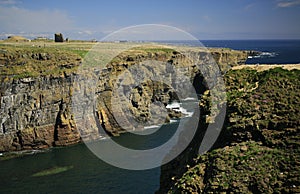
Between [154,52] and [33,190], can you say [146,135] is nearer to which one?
[33,190]

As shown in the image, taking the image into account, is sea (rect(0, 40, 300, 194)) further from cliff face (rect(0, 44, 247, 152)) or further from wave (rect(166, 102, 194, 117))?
wave (rect(166, 102, 194, 117))

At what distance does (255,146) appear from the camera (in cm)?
1270

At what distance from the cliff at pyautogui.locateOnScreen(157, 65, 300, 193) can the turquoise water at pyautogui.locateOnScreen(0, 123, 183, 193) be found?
72.2ft

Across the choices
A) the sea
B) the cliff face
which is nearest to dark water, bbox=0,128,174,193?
the sea

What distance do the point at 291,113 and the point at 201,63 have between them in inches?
2800

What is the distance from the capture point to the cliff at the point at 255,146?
11.4m

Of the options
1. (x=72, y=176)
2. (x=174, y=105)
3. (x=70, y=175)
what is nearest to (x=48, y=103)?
(x=70, y=175)

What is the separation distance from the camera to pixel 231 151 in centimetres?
1270

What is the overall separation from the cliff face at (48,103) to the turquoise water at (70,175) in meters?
4.21

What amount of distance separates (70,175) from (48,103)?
17825mm

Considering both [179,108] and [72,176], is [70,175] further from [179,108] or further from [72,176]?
[179,108]

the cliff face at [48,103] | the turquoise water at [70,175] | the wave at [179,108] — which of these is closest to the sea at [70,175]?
the turquoise water at [70,175]

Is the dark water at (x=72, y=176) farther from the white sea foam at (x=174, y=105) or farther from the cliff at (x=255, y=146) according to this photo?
the white sea foam at (x=174, y=105)

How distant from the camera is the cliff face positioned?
2044 inches
